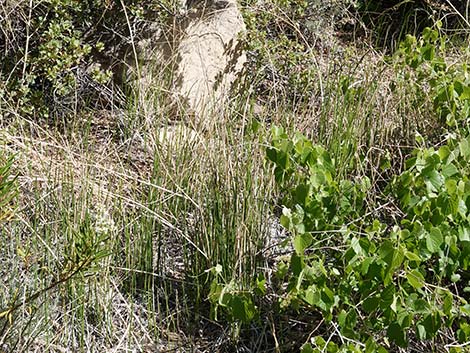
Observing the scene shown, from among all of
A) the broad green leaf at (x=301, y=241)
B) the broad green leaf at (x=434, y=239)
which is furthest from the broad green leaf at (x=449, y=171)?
the broad green leaf at (x=301, y=241)

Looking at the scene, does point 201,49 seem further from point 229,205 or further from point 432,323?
point 432,323

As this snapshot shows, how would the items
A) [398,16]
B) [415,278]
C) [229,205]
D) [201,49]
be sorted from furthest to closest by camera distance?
[398,16] < [201,49] < [229,205] < [415,278]

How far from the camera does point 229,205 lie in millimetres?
3203

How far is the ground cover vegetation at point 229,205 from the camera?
2662 mm

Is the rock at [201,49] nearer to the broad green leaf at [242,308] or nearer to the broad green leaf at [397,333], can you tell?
the broad green leaf at [242,308]

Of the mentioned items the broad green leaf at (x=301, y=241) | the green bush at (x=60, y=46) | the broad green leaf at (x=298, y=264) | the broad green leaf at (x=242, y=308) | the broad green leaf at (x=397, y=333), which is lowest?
the broad green leaf at (x=397, y=333)

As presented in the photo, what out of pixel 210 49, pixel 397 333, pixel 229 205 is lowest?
pixel 397 333

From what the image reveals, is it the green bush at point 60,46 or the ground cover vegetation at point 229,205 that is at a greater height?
the green bush at point 60,46

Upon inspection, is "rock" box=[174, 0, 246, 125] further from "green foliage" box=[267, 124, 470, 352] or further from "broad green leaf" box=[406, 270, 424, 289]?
"broad green leaf" box=[406, 270, 424, 289]

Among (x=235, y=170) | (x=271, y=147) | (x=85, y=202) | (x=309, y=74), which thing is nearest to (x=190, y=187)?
(x=235, y=170)

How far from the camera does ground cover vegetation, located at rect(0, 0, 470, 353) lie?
8.73ft

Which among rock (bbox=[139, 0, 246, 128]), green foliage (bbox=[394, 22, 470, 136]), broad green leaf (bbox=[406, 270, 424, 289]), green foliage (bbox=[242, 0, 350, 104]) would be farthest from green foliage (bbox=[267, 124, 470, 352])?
rock (bbox=[139, 0, 246, 128])

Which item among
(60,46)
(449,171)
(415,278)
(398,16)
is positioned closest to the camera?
(415,278)

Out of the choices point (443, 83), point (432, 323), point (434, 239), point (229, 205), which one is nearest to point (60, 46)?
point (229, 205)
